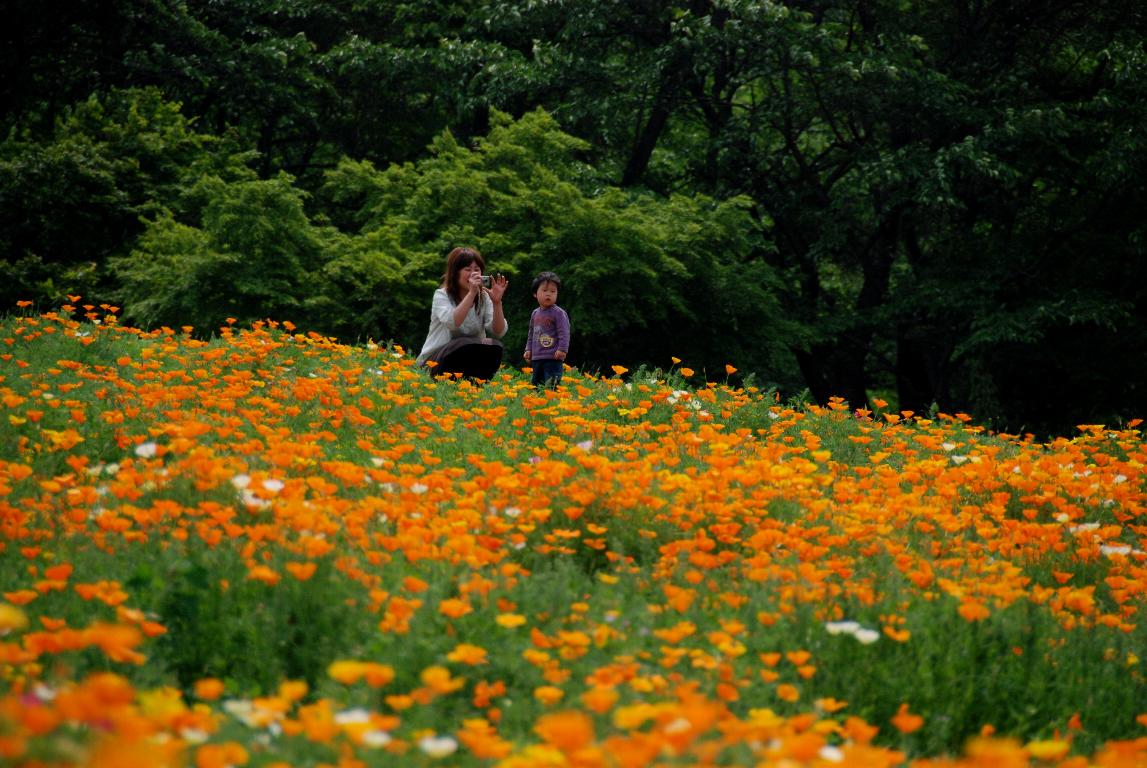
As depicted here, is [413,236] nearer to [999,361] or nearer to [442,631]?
[999,361]

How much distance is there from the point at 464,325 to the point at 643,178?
483 inches

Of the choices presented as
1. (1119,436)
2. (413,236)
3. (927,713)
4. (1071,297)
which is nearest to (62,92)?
(413,236)

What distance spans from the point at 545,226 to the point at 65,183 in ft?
24.3

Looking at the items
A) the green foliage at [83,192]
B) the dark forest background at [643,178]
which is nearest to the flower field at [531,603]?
the dark forest background at [643,178]

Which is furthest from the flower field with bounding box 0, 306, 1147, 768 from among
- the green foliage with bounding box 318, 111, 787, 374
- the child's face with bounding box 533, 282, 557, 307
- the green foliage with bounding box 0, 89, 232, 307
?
the green foliage with bounding box 0, 89, 232, 307

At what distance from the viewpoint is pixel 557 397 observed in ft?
26.0

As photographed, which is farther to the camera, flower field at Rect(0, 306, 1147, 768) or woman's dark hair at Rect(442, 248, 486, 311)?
woman's dark hair at Rect(442, 248, 486, 311)

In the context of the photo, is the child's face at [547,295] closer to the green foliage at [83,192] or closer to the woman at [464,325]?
the woman at [464,325]

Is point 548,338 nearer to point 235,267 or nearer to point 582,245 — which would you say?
point 582,245

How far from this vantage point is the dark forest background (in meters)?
14.5

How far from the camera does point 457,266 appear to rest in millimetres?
9133

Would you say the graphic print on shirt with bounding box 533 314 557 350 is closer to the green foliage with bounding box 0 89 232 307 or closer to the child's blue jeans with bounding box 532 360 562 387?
the child's blue jeans with bounding box 532 360 562 387

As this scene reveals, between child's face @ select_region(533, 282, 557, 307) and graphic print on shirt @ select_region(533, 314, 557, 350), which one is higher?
child's face @ select_region(533, 282, 557, 307)

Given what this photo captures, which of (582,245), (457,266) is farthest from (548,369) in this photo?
(582,245)
